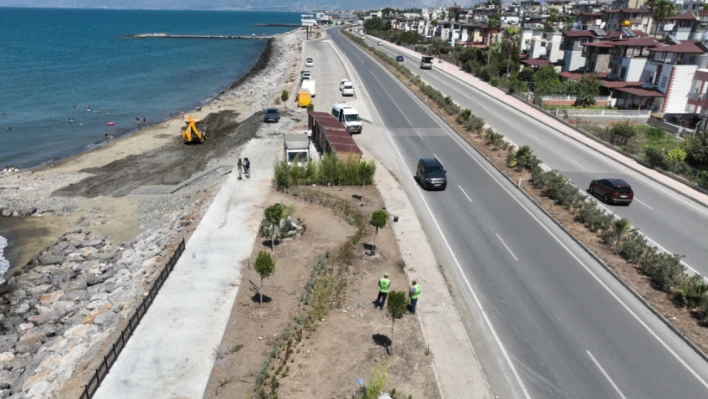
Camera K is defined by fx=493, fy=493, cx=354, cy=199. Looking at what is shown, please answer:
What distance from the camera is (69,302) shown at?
2127 cm

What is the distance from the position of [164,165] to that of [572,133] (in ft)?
119

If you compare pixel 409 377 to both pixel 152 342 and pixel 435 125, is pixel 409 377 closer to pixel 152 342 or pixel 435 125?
pixel 152 342

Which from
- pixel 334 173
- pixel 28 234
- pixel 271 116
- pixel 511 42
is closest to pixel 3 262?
pixel 28 234

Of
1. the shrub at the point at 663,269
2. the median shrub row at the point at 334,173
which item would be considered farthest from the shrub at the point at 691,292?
the median shrub row at the point at 334,173

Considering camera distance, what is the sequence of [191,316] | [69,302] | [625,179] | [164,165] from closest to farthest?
1. [191,316]
2. [69,302]
3. [625,179]
4. [164,165]

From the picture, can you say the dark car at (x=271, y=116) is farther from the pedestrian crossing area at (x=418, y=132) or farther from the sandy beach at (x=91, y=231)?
the pedestrian crossing area at (x=418, y=132)

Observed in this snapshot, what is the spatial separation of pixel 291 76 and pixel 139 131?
32767 millimetres

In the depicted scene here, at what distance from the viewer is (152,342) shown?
15.5 metres

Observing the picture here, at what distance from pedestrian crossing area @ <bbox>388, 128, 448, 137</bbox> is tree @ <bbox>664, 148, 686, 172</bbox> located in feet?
55.1

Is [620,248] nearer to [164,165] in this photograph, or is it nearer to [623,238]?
[623,238]

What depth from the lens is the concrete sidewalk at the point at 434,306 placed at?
1470cm

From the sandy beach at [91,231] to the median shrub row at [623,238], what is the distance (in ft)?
66.4

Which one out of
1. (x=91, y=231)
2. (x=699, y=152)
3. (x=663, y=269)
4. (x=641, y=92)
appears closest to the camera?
(x=663, y=269)

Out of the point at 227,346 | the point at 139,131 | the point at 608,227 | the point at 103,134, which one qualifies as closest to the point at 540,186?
the point at 608,227
